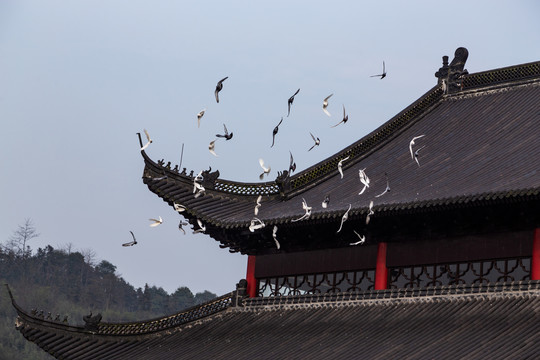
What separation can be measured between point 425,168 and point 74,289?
10331cm

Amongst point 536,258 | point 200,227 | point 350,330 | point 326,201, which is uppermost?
point 326,201

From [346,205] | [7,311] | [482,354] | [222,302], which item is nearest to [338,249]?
[346,205]

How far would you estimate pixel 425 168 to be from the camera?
2495 centimetres

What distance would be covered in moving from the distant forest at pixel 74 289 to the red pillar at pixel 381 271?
8890 centimetres

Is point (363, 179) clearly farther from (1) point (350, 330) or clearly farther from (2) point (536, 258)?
(2) point (536, 258)

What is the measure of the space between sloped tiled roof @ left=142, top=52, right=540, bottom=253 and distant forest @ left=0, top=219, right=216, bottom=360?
280 feet

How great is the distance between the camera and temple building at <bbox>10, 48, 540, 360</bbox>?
20.9 metres

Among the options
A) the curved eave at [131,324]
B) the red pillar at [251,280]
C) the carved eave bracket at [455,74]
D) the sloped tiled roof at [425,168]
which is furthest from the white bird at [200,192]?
the carved eave bracket at [455,74]

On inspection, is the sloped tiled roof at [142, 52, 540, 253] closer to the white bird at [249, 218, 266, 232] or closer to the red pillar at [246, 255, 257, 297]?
the white bird at [249, 218, 266, 232]

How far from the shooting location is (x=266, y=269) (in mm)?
25875

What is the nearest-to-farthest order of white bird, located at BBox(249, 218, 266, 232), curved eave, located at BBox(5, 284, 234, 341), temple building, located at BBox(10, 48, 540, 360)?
temple building, located at BBox(10, 48, 540, 360) → white bird, located at BBox(249, 218, 266, 232) → curved eave, located at BBox(5, 284, 234, 341)

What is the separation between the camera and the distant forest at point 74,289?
113 metres

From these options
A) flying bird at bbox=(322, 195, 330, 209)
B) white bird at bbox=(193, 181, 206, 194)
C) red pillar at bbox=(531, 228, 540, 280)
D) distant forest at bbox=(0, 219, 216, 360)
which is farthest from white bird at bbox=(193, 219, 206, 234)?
distant forest at bbox=(0, 219, 216, 360)

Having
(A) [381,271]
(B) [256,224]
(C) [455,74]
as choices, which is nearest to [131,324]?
(B) [256,224]
